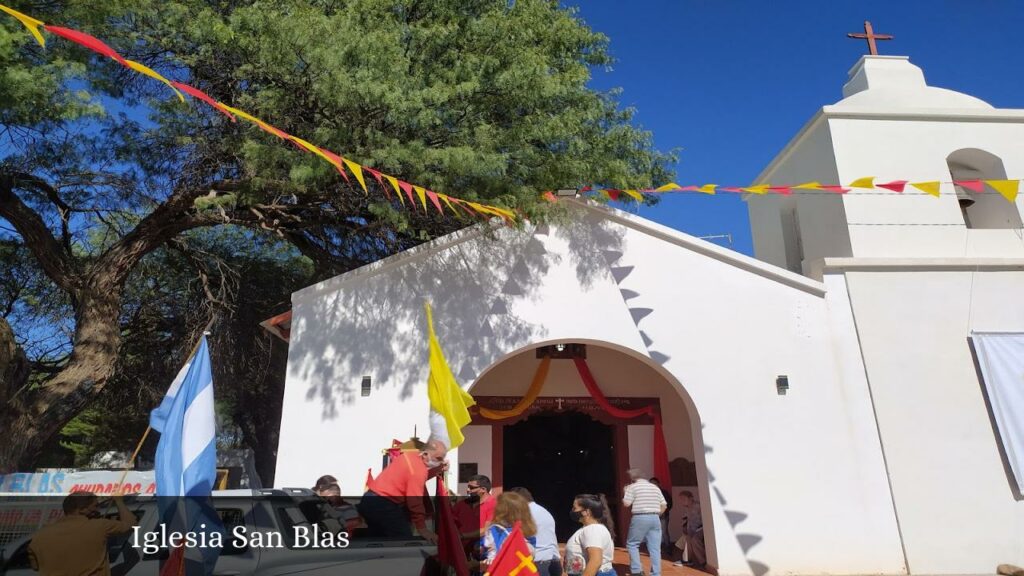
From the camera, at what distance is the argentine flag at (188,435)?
539 cm

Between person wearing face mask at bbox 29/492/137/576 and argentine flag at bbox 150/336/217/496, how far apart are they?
1.81 ft

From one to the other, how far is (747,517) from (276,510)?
240 inches

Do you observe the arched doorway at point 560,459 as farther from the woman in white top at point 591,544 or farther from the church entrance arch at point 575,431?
the woman in white top at point 591,544

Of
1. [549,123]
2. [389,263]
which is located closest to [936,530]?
[549,123]

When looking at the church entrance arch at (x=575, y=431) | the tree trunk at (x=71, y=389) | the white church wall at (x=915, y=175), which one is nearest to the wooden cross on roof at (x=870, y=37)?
Result: the white church wall at (x=915, y=175)

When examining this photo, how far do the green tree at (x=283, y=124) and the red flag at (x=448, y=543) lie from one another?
15.4 feet

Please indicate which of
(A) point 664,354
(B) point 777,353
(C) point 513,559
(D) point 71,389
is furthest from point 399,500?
(D) point 71,389

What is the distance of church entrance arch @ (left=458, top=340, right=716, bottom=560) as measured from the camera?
1116 cm

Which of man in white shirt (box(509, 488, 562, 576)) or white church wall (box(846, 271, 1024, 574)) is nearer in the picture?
man in white shirt (box(509, 488, 562, 576))

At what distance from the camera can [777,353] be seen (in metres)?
9.42

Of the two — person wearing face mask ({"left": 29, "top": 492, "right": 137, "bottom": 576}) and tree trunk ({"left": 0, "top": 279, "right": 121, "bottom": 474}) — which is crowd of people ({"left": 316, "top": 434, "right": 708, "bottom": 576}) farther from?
tree trunk ({"left": 0, "top": 279, "right": 121, "bottom": 474})

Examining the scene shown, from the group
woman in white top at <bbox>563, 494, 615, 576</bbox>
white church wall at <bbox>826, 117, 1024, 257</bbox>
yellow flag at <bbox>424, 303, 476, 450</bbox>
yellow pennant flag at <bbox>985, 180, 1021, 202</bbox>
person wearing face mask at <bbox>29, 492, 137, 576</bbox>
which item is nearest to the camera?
person wearing face mask at <bbox>29, 492, 137, 576</bbox>

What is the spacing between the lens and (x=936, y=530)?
346 inches

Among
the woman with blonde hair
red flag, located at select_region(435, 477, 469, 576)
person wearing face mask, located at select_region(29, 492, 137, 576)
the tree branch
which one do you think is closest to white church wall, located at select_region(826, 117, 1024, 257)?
the woman with blonde hair
